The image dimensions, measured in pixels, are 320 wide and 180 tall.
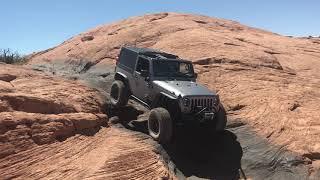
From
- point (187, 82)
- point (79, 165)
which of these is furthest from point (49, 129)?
point (187, 82)

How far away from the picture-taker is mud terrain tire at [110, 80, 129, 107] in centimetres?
1476

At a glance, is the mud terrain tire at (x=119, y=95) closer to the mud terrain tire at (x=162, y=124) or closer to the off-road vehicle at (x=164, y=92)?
the off-road vehicle at (x=164, y=92)

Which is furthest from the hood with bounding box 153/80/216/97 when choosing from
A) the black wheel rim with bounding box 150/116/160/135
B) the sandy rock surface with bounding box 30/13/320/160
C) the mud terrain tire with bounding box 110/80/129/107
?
the sandy rock surface with bounding box 30/13/320/160

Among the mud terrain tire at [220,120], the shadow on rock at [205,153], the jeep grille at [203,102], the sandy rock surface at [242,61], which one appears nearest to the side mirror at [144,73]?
the shadow on rock at [205,153]

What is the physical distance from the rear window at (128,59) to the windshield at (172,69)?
116 centimetres

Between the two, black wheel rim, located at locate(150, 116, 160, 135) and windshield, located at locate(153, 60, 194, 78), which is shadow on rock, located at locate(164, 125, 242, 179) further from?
windshield, located at locate(153, 60, 194, 78)

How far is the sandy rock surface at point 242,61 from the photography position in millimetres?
13977

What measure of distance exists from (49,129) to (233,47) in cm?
1040

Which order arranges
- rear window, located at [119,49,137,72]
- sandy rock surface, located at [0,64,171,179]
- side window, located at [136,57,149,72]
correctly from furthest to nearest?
rear window, located at [119,49,137,72], side window, located at [136,57,149,72], sandy rock surface, located at [0,64,171,179]

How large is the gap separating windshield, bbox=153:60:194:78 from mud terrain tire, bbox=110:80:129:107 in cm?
147

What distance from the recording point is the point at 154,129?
1302 cm

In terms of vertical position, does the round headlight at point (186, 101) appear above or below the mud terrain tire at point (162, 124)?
above

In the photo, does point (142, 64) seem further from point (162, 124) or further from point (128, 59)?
point (162, 124)

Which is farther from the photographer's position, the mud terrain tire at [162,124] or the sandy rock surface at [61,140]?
the mud terrain tire at [162,124]
